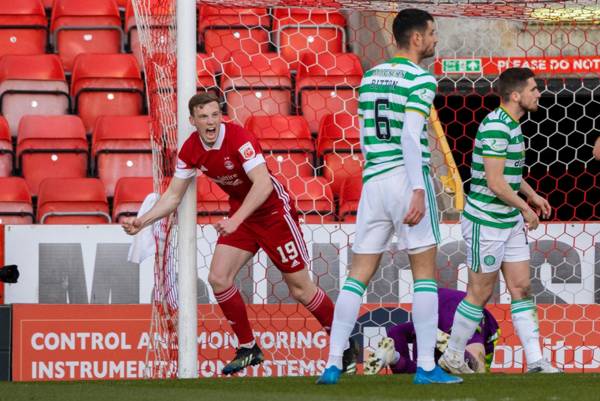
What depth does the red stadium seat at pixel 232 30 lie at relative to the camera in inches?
456

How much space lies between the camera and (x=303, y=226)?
903cm

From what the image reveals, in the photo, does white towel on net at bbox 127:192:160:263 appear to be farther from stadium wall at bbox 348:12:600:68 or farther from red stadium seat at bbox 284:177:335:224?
stadium wall at bbox 348:12:600:68

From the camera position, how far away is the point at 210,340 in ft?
29.6

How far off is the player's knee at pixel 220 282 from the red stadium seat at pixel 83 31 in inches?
171

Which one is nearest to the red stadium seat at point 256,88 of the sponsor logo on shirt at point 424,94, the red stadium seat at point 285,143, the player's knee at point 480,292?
the red stadium seat at point 285,143

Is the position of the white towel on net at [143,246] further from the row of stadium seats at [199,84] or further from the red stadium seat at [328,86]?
the red stadium seat at [328,86]

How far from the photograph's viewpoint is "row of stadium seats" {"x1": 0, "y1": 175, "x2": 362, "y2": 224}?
977 centimetres

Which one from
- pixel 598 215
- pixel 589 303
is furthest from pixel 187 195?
pixel 598 215

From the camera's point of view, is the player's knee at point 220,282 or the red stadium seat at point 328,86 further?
the red stadium seat at point 328,86

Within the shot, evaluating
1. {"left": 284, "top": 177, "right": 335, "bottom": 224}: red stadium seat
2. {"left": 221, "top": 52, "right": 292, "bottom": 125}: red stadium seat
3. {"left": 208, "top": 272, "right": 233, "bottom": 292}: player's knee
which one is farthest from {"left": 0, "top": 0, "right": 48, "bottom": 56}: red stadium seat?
{"left": 208, "top": 272, "right": 233, "bottom": 292}: player's knee

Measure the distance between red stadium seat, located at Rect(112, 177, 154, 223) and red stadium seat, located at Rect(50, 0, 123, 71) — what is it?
211cm

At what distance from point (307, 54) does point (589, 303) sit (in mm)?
3444

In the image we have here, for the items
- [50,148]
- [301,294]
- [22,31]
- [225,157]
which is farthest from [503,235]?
[22,31]

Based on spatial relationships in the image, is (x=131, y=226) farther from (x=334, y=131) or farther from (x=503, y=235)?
(x=334, y=131)
